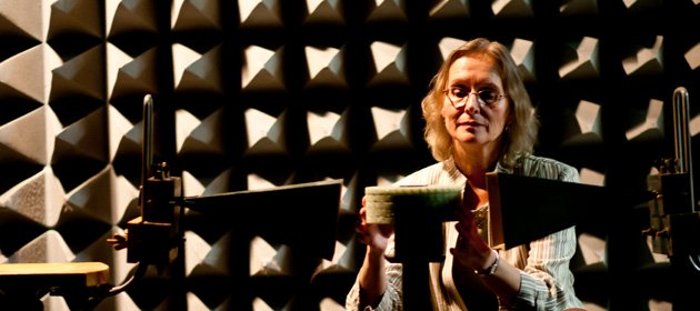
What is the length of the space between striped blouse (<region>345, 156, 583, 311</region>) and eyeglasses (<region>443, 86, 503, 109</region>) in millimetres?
180

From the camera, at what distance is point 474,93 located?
1648 mm

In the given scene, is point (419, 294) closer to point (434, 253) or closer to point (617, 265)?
point (434, 253)

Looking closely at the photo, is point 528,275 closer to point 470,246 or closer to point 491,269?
point 491,269

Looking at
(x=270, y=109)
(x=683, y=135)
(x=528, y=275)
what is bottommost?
(x=528, y=275)

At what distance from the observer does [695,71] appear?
7.08 feet

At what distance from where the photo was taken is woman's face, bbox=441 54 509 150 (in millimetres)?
1627

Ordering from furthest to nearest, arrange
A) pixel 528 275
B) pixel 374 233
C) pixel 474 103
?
pixel 474 103 < pixel 528 275 < pixel 374 233

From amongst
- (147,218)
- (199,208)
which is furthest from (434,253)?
(147,218)

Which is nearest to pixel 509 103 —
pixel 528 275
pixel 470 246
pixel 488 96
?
pixel 488 96

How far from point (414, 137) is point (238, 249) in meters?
0.63

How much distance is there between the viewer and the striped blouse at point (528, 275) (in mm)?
1476

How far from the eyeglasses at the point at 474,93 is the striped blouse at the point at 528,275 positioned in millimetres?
180

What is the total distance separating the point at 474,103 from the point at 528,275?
0.41 meters

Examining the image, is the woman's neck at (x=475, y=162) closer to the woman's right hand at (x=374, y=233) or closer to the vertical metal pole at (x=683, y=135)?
the woman's right hand at (x=374, y=233)
